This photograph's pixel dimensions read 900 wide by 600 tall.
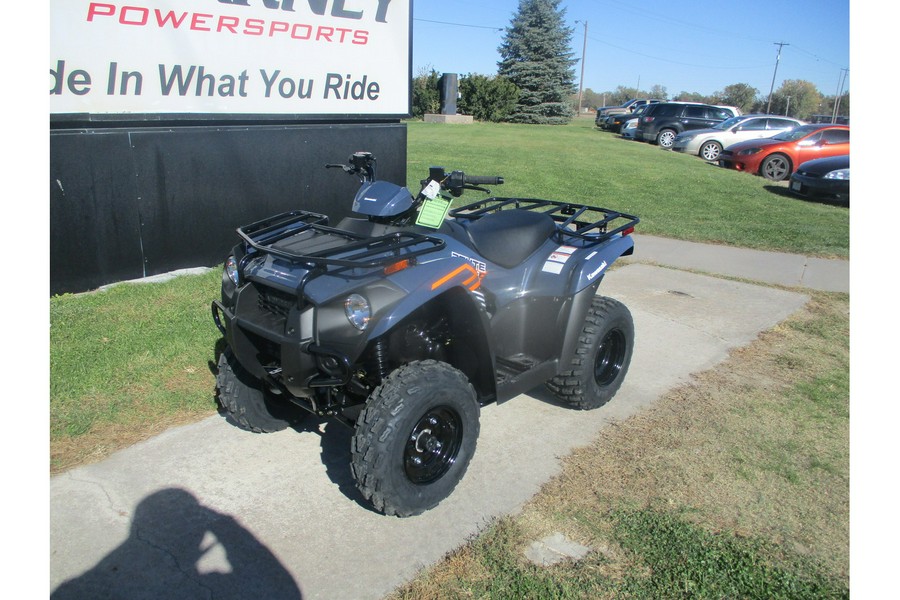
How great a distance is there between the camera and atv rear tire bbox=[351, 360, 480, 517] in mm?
2992

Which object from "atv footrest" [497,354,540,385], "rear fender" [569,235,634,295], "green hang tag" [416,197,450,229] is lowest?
"atv footrest" [497,354,540,385]

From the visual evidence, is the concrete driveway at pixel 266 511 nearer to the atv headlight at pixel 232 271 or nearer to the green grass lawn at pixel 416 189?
the green grass lawn at pixel 416 189

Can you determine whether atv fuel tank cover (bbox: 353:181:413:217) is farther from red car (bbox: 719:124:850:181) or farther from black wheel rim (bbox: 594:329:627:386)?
red car (bbox: 719:124:850:181)

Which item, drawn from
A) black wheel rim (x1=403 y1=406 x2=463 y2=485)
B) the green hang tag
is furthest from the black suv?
black wheel rim (x1=403 y1=406 x2=463 y2=485)

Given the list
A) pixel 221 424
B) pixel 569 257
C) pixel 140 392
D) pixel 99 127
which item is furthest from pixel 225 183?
pixel 569 257

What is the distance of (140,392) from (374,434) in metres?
2.29

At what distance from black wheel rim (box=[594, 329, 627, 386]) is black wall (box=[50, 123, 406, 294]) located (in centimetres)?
444

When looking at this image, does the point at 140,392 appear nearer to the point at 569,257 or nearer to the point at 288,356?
the point at 288,356

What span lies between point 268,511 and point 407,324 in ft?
3.73

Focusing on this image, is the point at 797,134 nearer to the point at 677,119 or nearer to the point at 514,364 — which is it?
the point at 677,119

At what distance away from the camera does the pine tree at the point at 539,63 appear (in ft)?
140

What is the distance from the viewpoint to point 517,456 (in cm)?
387

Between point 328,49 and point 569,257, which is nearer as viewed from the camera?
point 569,257
